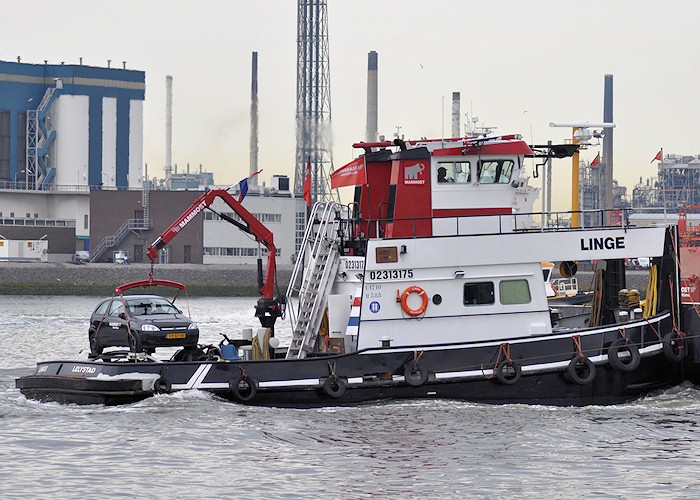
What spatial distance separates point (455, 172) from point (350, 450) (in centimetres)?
595

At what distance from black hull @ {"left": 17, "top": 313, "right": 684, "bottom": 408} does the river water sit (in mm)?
195

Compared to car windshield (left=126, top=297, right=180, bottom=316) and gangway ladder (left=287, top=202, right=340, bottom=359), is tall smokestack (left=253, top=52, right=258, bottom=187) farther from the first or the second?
gangway ladder (left=287, top=202, right=340, bottom=359)

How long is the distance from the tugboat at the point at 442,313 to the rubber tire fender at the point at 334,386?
0.02 meters

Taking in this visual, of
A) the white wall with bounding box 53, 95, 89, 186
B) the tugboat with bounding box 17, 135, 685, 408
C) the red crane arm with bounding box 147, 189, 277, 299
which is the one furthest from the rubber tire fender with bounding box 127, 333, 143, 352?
the white wall with bounding box 53, 95, 89, 186

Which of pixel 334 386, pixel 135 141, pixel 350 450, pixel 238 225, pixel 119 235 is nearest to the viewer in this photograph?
pixel 350 450

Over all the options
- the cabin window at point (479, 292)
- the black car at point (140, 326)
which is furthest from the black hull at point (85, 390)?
the cabin window at point (479, 292)

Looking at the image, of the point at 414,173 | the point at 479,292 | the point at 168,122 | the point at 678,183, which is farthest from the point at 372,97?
the point at 479,292

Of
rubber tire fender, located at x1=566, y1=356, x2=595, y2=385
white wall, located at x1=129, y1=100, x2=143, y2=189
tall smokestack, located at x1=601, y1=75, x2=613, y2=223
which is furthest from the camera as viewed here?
tall smokestack, located at x1=601, y1=75, x2=613, y2=223

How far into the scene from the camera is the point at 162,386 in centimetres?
1681

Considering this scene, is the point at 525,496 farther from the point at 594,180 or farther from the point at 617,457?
the point at 594,180

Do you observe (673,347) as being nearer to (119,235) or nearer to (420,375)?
(420,375)

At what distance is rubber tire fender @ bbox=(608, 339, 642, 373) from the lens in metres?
16.9

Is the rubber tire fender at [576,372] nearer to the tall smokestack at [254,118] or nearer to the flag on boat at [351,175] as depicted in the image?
the flag on boat at [351,175]

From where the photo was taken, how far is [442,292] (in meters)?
17.2
